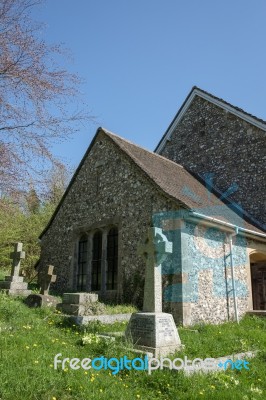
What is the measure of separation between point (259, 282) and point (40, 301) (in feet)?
30.5

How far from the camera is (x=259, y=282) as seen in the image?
48.4 ft

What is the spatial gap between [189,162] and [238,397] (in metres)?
14.1

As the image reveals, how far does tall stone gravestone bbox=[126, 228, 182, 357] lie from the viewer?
6320mm

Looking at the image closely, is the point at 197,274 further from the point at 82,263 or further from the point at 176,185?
the point at 82,263

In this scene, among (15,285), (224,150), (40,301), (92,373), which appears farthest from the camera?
(224,150)

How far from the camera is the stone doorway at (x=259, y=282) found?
1447cm

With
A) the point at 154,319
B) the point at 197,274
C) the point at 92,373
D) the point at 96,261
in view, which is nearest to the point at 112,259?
the point at 96,261

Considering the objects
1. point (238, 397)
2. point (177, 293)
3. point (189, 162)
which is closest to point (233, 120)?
point (189, 162)

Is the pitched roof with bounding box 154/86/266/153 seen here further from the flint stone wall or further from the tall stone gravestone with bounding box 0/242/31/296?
the tall stone gravestone with bounding box 0/242/31/296

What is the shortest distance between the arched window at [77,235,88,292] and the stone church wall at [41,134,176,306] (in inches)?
9.4

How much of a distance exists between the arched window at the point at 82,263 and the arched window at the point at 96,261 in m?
0.47

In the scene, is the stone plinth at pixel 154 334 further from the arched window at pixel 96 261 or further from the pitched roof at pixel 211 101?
the pitched roof at pixel 211 101

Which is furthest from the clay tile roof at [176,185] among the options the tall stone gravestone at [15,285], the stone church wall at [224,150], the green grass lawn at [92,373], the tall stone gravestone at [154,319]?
the tall stone gravestone at [15,285]

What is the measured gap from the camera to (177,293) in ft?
31.4
